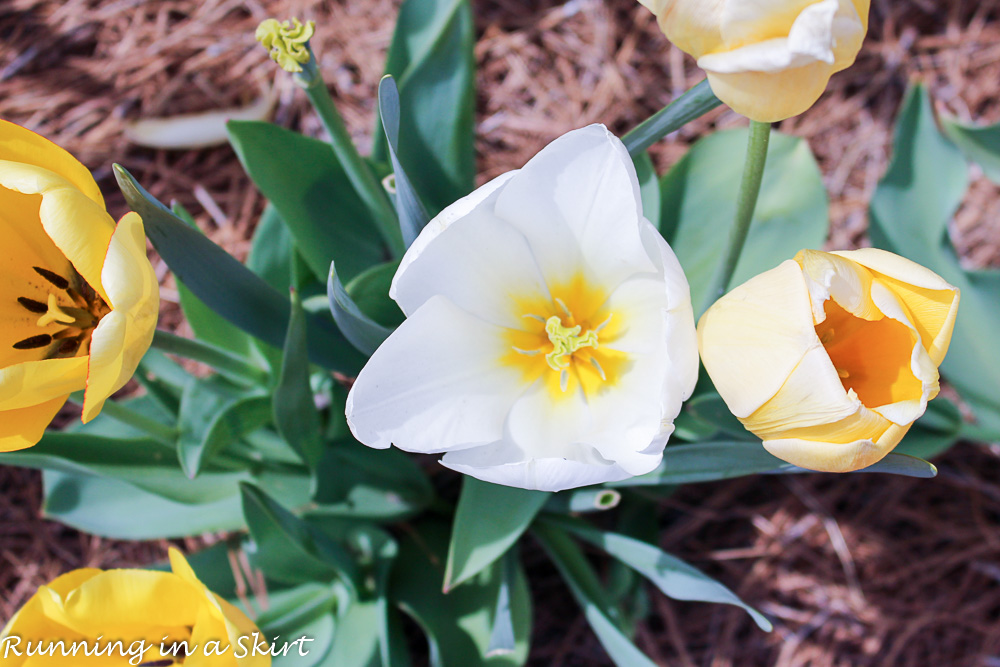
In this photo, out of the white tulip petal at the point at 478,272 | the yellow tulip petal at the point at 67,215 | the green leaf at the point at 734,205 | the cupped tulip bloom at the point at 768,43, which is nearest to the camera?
the cupped tulip bloom at the point at 768,43

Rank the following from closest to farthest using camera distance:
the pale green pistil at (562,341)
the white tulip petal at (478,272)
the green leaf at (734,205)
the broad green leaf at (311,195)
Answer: the white tulip petal at (478,272) < the pale green pistil at (562,341) < the broad green leaf at (311,195) < the green leaf at (734,205)

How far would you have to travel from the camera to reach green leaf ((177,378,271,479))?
993 millimetres

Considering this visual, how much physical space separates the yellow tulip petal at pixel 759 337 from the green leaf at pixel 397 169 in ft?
1.24

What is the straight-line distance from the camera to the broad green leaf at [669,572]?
0.94 metres

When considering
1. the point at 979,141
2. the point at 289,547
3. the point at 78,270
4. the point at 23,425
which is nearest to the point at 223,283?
the point at 78,270

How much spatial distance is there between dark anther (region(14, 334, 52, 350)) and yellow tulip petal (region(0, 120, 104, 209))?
23cm

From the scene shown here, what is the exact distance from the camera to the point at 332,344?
3.76 ft

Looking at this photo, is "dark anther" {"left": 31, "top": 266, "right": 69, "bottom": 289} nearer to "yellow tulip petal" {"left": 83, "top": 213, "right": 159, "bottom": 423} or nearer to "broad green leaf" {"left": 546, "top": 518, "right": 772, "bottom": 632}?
"yellow tulip petal" {"left": 83, "top": 213, "right": 159, "bottom": 423}

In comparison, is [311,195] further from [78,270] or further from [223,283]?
[78,270]

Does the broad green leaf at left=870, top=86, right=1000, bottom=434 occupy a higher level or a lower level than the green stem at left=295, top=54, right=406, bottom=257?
lower

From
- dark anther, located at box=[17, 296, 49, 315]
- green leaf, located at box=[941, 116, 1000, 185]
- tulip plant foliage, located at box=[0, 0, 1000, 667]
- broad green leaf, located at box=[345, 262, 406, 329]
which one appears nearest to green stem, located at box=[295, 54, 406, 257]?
tulip plant foliage, located at box=[0, 0, 1000, 667]

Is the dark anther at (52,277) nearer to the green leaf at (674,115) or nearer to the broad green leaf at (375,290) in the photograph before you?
the broad green leaf at (375,290)

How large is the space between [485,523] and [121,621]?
0.48 metres

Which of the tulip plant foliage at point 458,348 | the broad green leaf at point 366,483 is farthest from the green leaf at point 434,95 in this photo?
the broad green leaf at point 366,483
